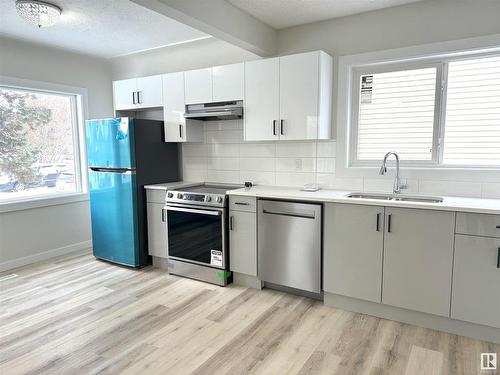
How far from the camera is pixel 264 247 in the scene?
3055mm

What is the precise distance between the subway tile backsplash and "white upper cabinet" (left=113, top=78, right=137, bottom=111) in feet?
2.81

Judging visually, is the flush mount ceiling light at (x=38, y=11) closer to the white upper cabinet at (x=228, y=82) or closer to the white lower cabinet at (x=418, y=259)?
the white upper cabinet at (x=228, y=82)

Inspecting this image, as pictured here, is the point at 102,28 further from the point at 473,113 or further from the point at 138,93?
the point at 473,113

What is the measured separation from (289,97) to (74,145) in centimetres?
297

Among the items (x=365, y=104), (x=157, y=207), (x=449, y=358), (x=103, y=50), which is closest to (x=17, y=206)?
(x=157, y=207)

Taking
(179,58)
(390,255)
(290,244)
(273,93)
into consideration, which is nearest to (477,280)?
(390,255)

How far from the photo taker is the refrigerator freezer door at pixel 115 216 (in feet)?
12.0

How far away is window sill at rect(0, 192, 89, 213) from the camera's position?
12.2 feet

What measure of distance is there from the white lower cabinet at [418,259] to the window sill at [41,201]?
→ 3.76 m

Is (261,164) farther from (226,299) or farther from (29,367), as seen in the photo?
(29,367)

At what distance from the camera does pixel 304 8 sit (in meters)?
2.90

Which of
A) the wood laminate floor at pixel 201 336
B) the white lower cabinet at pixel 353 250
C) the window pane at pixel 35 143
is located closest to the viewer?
the wood laminate floor at pixel 201 336

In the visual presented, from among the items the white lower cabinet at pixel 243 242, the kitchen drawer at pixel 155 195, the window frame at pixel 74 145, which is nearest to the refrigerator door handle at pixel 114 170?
the kitchen drawer at pixel 155 195

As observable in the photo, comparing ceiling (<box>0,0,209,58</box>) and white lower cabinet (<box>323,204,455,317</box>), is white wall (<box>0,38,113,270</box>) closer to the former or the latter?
ceiling (<box>0,0,209,58</box>)
